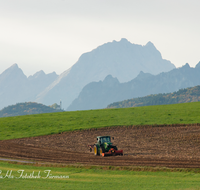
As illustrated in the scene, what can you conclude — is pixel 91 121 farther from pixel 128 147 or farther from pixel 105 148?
pixel 105 148

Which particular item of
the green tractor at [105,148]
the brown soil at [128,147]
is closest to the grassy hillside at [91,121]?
the brown soil at [128,147]

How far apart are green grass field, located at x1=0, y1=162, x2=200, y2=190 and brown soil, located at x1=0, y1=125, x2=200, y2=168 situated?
9.20 ft

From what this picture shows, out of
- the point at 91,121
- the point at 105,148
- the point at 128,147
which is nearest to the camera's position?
the point at 105,148

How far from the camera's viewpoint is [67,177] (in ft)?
67.4

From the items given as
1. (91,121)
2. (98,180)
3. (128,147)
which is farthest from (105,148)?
(91,121)

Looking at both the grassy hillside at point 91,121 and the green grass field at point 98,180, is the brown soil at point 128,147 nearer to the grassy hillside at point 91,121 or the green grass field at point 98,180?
the green grass field at point 98,180

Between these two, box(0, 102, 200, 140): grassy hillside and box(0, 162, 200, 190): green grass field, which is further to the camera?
box(0, 102, 200, 140): grassy hillside

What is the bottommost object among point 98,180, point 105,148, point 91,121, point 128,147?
point 98,180

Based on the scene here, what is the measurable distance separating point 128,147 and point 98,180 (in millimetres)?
16389

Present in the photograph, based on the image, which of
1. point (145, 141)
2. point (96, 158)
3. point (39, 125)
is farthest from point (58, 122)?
point (96, 158)

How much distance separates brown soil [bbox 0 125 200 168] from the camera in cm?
2620

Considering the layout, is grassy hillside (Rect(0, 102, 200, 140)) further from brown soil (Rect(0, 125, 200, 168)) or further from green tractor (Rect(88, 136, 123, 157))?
green tractor (Rect(88, 136, 123, 157))

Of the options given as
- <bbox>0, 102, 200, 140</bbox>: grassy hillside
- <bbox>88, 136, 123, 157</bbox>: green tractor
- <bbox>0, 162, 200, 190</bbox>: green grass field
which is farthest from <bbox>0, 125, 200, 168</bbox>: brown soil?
<bbox>0, 102, 200, 140</bbox>: grassy hillside

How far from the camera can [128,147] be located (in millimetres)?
35375
